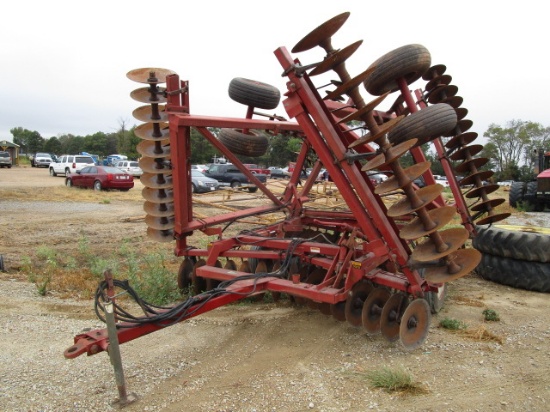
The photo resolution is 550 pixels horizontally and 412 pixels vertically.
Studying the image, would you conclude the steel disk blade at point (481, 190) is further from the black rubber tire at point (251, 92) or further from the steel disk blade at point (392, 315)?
the black rubber tire at point (251, 92)

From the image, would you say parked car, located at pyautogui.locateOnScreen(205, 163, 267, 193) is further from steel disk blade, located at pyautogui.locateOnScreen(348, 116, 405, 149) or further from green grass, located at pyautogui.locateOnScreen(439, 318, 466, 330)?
steel disk blade, located at pyautogui.locateOnScreen(348, 116, 405, 149)

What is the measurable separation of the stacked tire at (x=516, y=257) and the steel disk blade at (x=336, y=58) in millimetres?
3874

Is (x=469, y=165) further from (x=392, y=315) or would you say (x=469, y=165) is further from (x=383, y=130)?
(x=383, y=130)

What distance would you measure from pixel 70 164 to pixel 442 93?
34.1m

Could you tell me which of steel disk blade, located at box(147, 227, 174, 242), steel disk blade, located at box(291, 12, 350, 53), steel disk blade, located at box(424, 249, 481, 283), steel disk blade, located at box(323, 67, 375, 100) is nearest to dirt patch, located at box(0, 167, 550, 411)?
steel disk blade, located at box(424, 249, 481, 283)

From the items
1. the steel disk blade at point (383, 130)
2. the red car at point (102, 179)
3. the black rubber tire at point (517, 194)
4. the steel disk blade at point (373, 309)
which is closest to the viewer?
the steel disk blade at point (383, 130)

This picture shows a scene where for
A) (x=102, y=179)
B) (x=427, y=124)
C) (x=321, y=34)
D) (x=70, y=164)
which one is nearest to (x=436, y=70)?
(x=427, y=124)

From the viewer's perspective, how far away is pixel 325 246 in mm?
4832

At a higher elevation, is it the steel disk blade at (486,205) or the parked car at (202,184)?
the steel disk blade at (486,205)

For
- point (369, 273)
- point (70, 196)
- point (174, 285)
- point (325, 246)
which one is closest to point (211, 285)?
point (174, 285)

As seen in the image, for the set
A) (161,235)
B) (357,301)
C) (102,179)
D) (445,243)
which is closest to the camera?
(445,243)

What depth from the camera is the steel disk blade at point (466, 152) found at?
589 cm

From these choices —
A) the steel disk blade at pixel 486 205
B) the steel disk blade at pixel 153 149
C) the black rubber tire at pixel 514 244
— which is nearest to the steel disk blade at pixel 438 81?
the steel disk blade at pixel 486 205

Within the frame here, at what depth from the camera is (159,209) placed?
5715mm
